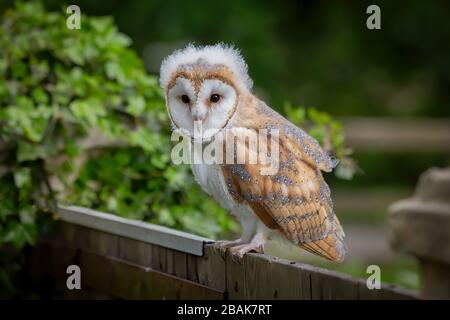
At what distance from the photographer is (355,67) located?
1086 cm

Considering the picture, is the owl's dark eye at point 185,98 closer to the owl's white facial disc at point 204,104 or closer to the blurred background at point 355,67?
the owl's white facial disc at point 204,104

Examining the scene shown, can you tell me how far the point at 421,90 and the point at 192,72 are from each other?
9.62m

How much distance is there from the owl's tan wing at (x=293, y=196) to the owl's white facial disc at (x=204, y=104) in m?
0.11

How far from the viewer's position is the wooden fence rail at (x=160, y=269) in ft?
7.52

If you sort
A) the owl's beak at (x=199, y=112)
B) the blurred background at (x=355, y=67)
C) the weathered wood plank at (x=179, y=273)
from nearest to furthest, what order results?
the weathered wood plank at (x=179, y=273), the owl's beak at (x=199, y=112), the blurred background at (x=355, y=67)

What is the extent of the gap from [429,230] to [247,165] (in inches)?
23.9

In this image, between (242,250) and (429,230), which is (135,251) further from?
(429,230)

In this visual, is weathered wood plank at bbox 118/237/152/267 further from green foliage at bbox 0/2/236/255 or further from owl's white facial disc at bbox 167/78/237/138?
owl's white facial disc at bbox 167/78/237/138

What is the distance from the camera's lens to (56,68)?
3682mm

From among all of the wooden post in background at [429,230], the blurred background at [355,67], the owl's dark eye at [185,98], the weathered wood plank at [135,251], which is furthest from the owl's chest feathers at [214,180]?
the blurred background at [355,67]

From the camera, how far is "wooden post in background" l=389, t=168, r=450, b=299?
2.57 meters

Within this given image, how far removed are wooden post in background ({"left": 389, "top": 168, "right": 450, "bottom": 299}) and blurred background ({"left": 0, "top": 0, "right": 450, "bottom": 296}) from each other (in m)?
4.36
